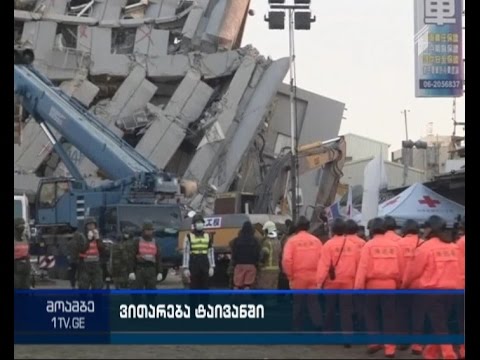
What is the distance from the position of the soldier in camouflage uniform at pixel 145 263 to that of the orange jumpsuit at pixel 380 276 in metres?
2.28

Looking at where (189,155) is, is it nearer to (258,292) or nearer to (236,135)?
(236,135)

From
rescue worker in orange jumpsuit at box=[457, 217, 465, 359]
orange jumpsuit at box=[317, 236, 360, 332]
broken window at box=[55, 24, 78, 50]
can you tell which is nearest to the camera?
rescue worker in orange jumpsuit at box=[457, 217, 465, 359]

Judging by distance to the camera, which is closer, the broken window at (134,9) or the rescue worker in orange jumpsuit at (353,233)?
the rescue worker in orange jumpsuit at (353,233)

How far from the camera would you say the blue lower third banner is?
6617 mm

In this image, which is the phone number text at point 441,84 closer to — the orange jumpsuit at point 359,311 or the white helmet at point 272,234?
the orange jumpsuit at point 359,311

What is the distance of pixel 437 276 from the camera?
7078mm

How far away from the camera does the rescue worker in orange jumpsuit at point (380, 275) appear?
268 inches

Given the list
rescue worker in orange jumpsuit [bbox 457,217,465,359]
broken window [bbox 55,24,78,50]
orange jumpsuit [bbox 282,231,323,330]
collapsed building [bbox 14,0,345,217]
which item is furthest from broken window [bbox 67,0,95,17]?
rescue worker in orange jumpsuit [bbox 457,217,465,359]

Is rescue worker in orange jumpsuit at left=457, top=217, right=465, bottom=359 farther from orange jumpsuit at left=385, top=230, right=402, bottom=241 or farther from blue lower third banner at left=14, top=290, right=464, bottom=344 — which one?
orange jumpsuit at left=385, top=230, right=402, bottom=241

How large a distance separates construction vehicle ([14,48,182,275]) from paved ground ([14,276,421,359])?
3.95m

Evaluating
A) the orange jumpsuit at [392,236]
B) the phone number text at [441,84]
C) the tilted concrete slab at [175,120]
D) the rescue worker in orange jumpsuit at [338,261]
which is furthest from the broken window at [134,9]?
the orange jumpsuit at [392,236]
